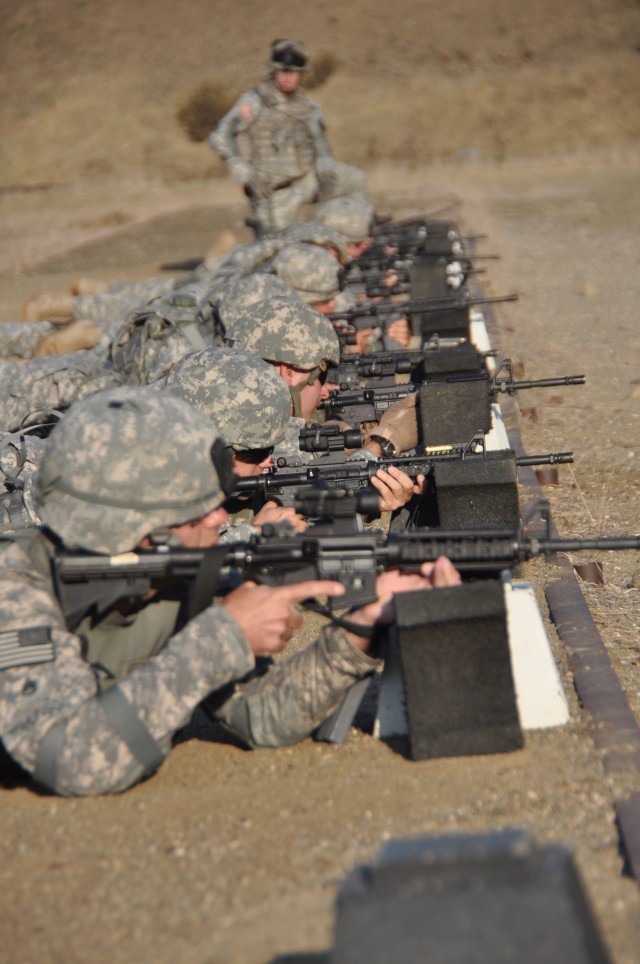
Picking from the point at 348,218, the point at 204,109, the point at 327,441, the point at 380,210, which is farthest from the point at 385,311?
the point at 204,109

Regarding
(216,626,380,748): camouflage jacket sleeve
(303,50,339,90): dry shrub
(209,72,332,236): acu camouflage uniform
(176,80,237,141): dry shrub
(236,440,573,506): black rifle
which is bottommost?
(216,626,380,748): camouflage jacket sleeve

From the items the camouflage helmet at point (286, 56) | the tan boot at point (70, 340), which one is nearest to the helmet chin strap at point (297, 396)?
the tan boot at point (70, 340)

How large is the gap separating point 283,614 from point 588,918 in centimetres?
169

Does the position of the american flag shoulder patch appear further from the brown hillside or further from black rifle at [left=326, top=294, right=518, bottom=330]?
the brown hillside

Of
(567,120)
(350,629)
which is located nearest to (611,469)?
(350,629)

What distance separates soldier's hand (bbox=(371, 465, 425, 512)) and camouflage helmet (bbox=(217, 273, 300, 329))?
7.04 feet

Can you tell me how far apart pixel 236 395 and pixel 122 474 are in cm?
175

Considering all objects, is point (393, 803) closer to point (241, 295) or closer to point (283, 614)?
point (283, 614)

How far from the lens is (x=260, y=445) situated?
5305mm

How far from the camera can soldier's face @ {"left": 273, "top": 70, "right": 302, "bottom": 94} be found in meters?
13.6

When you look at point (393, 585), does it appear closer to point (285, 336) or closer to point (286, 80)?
point (285, 336)

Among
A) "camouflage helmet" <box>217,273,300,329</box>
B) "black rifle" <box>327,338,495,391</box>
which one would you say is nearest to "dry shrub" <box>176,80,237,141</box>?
"camouflage helmet" <box>217,273,300,329</box>

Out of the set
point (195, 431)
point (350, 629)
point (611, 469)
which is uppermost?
point (195, 431)

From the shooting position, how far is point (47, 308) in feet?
40.4
